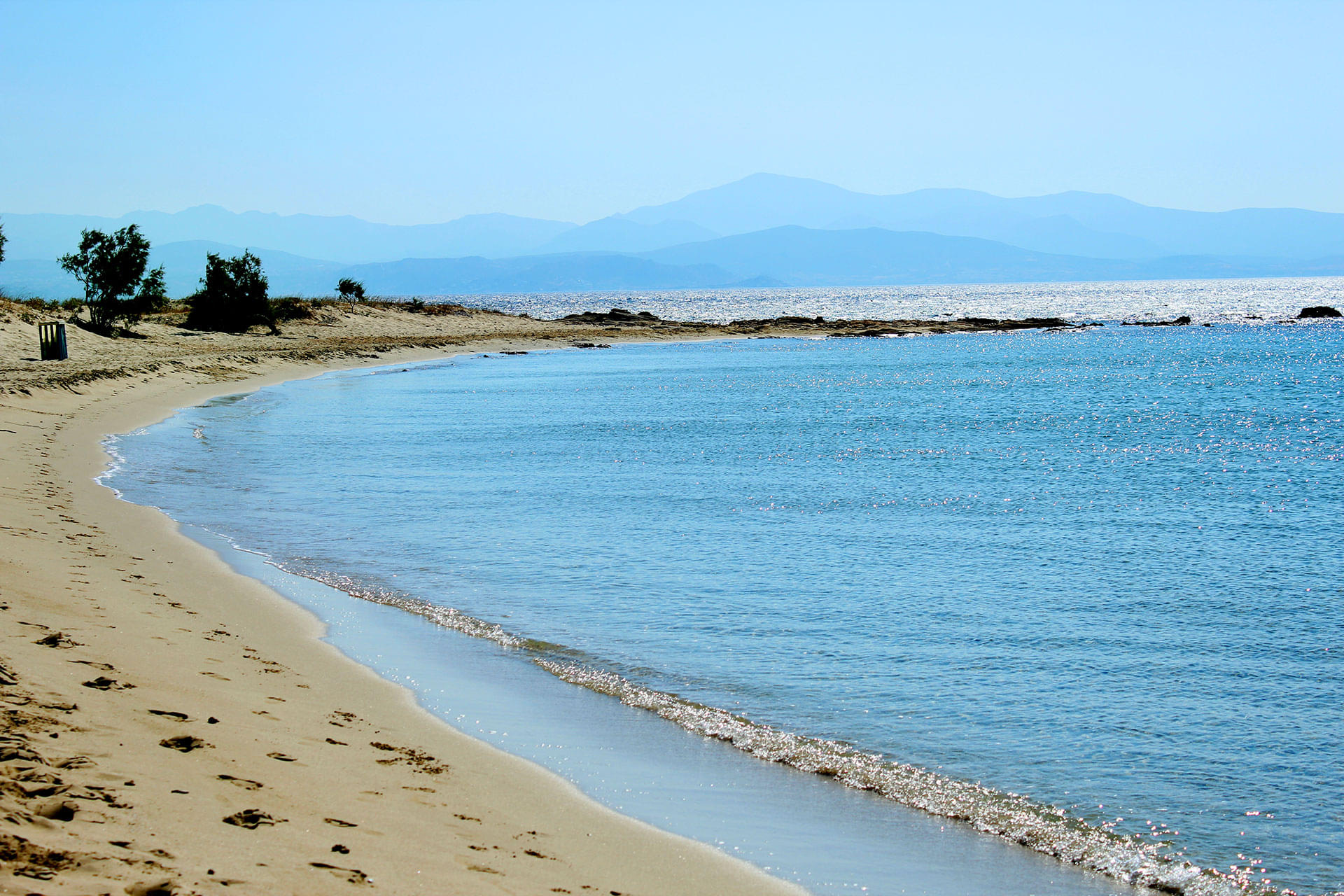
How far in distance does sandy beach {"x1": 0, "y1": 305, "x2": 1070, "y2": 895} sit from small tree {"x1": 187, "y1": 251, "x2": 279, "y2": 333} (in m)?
51.5

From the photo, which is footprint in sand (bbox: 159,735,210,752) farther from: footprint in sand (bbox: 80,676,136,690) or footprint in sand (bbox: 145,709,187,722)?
footprint in sand (bbox: 80,676,136,690)

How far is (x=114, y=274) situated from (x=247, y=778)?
4955 centimetres

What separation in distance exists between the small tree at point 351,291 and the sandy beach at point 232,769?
73736mm

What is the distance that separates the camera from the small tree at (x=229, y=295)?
60.7 m

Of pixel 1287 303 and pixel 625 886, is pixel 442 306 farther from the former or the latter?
pixel 1287 303

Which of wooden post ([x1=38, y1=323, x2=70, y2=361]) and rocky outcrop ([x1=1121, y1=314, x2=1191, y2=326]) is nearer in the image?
wooden post ([x1=38, y1=323, x2=70, y2=361])

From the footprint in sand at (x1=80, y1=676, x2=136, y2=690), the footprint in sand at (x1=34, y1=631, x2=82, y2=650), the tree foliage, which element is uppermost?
the tree foliage

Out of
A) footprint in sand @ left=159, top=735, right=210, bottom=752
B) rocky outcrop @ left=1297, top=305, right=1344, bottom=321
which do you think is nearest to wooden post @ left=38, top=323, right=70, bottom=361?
footprint in sand @ left=159, top=735, right=210, bottom=752

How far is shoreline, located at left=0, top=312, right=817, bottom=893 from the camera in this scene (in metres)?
5.03

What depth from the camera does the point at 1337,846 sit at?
689 centimetres

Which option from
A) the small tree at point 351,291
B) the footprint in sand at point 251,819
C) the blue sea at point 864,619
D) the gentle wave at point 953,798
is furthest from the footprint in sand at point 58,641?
the small tree at point 351,291

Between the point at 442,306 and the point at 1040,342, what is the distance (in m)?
54.4

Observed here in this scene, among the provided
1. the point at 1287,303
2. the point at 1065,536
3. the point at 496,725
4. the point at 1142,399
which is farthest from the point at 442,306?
the point at 1287,303

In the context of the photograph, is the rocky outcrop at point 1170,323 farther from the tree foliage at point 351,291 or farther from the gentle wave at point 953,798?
the gentle wave at point 953,798
